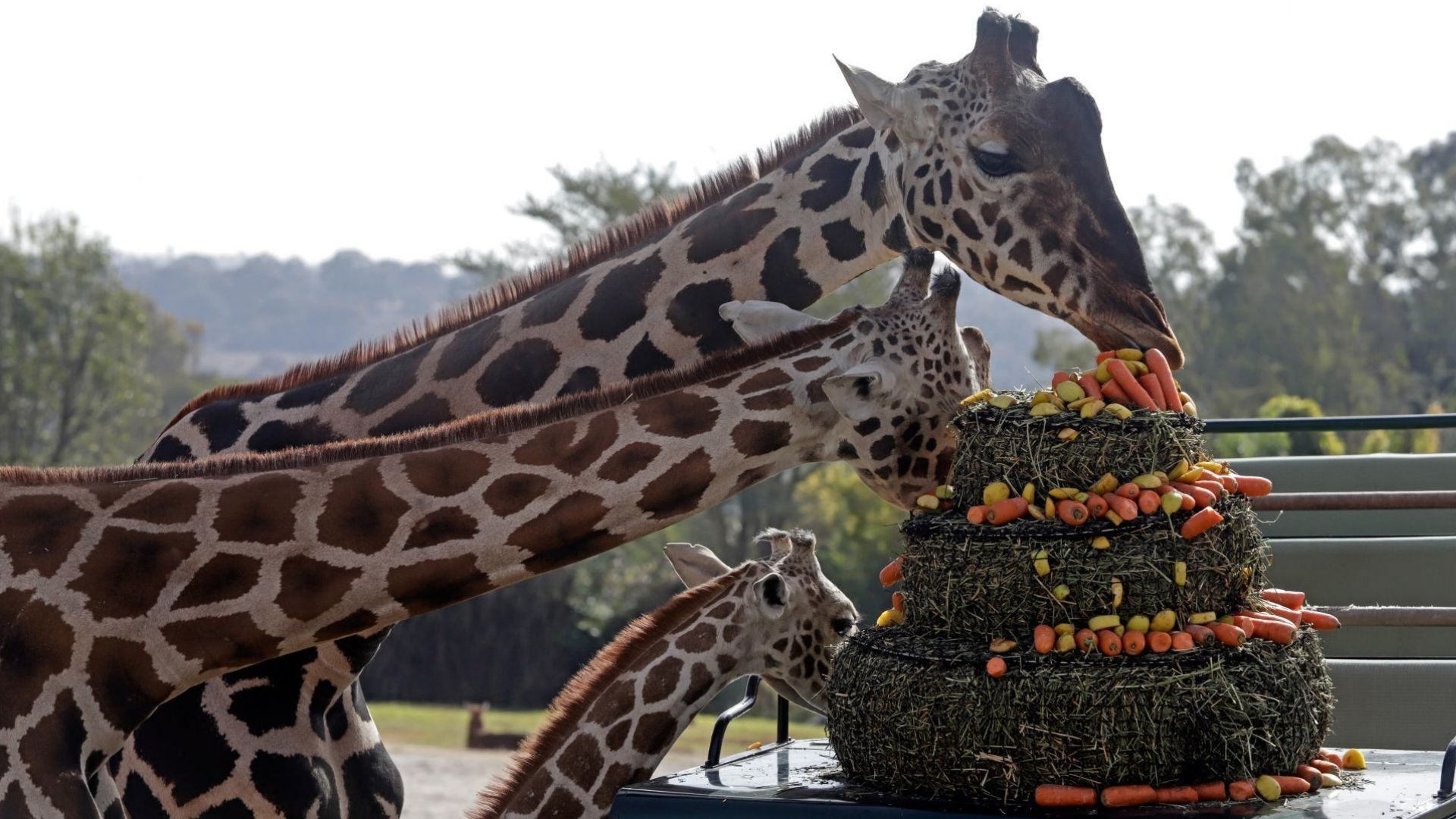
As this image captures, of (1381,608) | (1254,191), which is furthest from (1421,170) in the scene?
(1381,608)

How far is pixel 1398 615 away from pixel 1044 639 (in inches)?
92.3

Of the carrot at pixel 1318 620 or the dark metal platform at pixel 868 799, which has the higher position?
the carrot at pixel 1318 620

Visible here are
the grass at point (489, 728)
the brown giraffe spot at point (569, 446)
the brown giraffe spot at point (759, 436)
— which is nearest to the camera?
the brown giraffe spot at point (569, 446)

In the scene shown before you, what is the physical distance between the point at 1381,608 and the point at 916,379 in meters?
2.06

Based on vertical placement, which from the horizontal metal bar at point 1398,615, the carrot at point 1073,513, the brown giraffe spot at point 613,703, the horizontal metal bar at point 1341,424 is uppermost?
the horizontal metal bar at point 1341,424

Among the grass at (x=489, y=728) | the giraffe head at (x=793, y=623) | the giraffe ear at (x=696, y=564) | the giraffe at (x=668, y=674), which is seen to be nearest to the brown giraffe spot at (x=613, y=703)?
the giraffe at (x=668, y=674)

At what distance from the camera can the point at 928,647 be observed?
12.5ft

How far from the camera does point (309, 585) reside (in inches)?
155

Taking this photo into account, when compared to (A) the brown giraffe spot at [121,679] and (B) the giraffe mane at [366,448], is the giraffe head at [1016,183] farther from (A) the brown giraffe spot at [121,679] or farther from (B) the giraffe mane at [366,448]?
(A) the brown giraffe spot at [121,679]

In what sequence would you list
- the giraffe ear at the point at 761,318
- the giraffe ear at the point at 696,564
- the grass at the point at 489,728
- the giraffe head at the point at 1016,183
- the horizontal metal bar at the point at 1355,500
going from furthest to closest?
the grass at the point at 489,728, the giraffe ear at the point at 696,564, the horizontal metal bar at the point at 1355,500, the giraffe ear at the point at 761,318, the giraffe head at the point at 1016,183

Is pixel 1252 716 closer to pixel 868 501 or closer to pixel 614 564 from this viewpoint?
pixel 868 501

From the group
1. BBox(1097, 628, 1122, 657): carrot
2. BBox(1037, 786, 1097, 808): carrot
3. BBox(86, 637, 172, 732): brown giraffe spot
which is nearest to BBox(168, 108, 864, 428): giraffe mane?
BBox(86, 637, 172, 732): brown giraffe spot

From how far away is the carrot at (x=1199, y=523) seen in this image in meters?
3.72

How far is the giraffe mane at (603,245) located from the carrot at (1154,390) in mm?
1825
